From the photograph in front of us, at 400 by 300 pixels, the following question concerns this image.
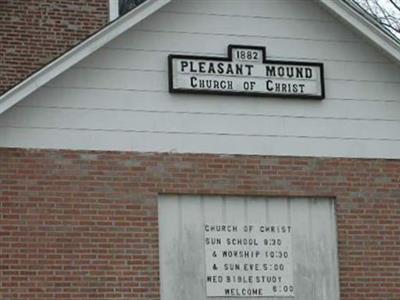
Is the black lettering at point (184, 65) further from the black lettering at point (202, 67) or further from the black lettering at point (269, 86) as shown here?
the black lettering at point (269, 86)

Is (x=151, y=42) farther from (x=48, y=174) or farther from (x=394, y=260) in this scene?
(x=394, y=260)

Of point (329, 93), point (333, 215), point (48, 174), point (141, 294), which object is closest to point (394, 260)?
point (333, 215)

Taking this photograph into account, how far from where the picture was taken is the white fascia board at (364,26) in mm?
15492

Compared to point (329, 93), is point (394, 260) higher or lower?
lower

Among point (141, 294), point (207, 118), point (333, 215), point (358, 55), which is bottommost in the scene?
point (141, 294)

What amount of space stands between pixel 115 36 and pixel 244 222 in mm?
3009

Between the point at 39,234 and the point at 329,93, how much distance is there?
14.8 ft

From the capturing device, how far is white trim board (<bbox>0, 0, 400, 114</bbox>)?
1403 cm

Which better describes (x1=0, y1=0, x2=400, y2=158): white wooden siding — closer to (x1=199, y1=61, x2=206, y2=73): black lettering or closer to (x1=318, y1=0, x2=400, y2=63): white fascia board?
(x1=199, y1=61, x2=206, y2=73): black lettering

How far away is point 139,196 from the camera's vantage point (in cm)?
1462

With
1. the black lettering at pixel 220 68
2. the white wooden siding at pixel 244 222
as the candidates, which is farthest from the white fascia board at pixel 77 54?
the white wooden siding at pixel 244 222

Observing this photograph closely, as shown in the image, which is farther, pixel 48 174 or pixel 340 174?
pixel 340 174

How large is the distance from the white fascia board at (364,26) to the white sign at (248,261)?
2.96m

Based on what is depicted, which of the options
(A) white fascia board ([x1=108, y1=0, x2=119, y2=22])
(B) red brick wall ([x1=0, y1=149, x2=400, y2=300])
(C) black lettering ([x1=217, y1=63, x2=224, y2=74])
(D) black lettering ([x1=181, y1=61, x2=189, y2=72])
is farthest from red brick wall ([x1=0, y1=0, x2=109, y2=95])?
(B) red brick wall ([x1=0, y1=149, x2=400, y2=300])
